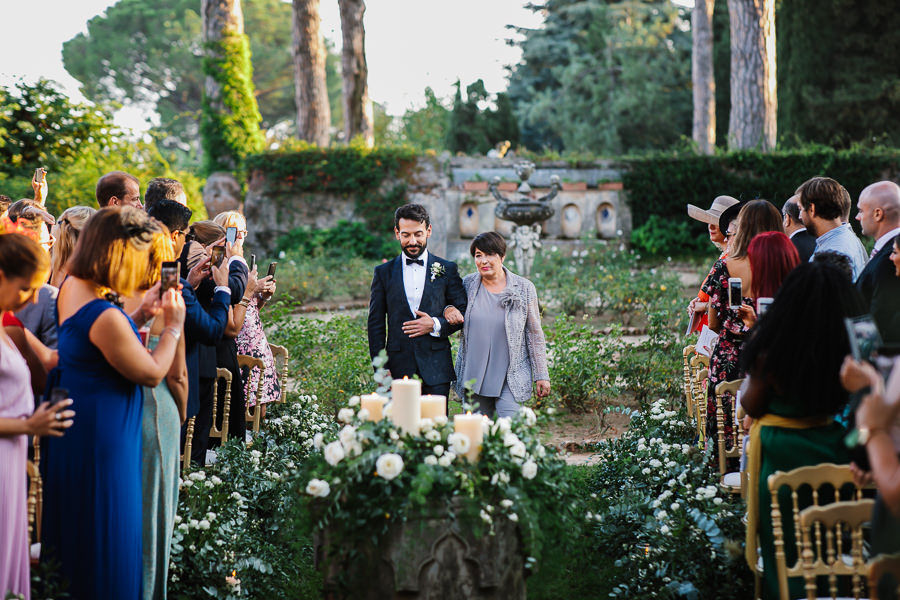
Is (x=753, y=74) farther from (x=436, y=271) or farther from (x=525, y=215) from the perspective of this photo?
(x=436, y=271)

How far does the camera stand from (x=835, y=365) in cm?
315

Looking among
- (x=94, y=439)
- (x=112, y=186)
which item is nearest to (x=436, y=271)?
(x=112, y=186)

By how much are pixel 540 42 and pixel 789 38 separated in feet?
36.3

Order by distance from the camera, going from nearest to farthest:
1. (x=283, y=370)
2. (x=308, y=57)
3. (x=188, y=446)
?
(x=188, y=446) < (x=283, y=370) < (x=308, y=57)

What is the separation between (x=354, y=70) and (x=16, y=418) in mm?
18721

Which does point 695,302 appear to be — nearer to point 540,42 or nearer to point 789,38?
point 789,38

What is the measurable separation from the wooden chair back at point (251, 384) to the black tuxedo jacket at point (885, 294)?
3.38 m

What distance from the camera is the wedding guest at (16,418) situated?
2762 millimetres

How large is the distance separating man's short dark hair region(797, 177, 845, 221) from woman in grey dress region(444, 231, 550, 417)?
176cm

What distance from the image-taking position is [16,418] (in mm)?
2795

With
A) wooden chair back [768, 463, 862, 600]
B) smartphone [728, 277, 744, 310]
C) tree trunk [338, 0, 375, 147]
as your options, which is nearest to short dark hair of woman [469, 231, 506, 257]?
smartphone [728, 277, 744, 310]

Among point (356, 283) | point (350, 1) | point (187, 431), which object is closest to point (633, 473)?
point (187, 431)

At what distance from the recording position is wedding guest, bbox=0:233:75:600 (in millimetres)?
2762

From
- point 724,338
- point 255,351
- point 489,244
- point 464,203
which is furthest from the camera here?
point 464,203
